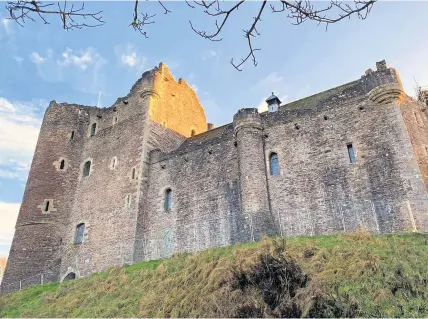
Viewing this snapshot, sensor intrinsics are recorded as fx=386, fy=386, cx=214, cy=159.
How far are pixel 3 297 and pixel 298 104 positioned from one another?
17.0 m

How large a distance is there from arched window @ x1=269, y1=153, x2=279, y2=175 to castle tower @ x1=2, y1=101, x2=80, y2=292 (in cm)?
1250

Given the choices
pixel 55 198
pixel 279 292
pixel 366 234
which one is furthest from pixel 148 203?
pixel 279 292

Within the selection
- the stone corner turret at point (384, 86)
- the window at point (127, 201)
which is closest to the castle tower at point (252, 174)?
the stone corner turret at point (384, 86)

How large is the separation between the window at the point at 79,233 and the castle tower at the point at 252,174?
9.96 m

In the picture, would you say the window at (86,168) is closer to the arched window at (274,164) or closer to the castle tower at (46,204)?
the castle tower at (46,204)

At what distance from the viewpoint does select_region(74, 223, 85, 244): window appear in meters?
21.1

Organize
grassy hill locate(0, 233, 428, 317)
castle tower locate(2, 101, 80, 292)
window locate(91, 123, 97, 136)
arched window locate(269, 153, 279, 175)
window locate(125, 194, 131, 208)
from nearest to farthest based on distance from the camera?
grassy hill locate(0, 233, 428, 317), arched window locate(269, 153, 279, 175), window locate(125, 194, 131, 208), castle tower locate(2, 101, 80, 292), window locate(91, 123, 97, 136)

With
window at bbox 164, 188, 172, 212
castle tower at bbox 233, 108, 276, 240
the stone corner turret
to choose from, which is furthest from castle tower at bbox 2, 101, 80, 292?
the stone corner turret

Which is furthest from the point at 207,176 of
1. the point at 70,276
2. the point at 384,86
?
the point at 70,276

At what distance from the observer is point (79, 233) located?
21484mm

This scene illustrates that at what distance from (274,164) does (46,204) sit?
1339cm

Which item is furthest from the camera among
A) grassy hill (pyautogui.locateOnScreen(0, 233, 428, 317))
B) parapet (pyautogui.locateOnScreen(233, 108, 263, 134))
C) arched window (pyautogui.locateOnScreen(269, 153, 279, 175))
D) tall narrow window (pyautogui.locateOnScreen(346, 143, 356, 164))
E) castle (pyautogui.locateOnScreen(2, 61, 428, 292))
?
parapet (pyautogui.locateOnScreen(233, 108, 263, 134))

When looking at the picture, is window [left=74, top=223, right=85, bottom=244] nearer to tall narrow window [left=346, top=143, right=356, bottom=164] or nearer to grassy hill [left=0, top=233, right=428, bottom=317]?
grassy hill [left=0, top=233, right=428, bottom=317]

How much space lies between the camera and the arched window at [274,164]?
17.2 meters
